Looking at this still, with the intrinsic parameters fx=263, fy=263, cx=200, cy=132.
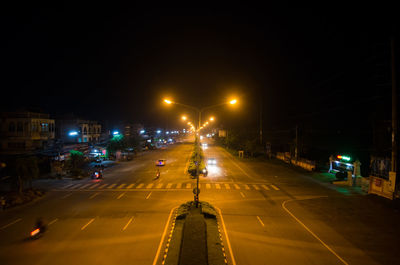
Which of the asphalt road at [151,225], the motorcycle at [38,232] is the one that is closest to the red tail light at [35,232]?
the motorcycle at [38,232]

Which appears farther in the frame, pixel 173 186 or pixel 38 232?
pixel 173 186

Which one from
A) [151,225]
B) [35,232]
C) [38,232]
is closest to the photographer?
[35,232]

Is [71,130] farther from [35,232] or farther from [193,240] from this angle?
[193,240]

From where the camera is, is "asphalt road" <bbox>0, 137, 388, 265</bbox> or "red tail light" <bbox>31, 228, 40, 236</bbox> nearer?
"asphalt road" <bbox>0, 137, 388, 265</bbox>

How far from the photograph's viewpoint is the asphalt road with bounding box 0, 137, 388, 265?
1320cm

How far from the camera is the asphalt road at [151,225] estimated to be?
43.3 feet

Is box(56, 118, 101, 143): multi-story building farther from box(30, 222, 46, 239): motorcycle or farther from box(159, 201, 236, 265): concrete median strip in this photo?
box(159, 201, 236, 265): concrete median strip

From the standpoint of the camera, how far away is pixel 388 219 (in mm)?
19094

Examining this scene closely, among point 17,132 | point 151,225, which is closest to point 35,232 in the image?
point 151,225

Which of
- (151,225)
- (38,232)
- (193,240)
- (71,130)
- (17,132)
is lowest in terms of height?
(151,225)

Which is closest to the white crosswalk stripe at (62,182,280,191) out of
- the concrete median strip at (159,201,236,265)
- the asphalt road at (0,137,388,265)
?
the asphalt road at (0,137,388,265)

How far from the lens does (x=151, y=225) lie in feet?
56.8

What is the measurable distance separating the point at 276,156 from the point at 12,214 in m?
54.5

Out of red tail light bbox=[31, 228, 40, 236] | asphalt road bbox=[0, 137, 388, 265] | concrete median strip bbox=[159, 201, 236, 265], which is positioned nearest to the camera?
concrete median strip bbox=[159, 201, 236, 265]
